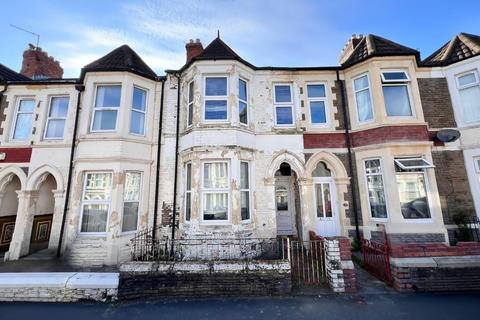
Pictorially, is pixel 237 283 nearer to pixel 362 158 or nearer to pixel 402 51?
pixel 362 158

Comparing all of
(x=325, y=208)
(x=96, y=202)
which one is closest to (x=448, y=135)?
(x=325, y=208)

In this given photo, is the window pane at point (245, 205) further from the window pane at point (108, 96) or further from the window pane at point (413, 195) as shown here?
the window pane at point (108, 96)

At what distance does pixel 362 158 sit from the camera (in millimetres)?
8453

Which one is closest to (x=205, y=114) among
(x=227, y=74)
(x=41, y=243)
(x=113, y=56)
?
(x=227, y=74)

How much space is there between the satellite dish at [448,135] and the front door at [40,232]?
53.7 feet

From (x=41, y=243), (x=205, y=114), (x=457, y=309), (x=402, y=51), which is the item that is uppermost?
(x=402, y=51)

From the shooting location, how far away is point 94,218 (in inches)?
309

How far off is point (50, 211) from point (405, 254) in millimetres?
13334

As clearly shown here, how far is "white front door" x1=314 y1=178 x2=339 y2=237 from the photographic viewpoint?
8594mm

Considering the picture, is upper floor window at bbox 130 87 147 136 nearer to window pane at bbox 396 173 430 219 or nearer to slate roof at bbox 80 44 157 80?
slate roof at bbox 80 44 157 80

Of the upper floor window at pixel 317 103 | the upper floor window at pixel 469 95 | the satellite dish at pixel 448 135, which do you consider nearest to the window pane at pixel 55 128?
the upper floor window at pixel 317 103

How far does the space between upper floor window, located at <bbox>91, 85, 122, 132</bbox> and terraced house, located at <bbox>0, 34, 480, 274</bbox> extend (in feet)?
0.14

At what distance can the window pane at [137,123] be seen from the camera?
28.8ft

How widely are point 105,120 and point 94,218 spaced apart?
3.77 m
